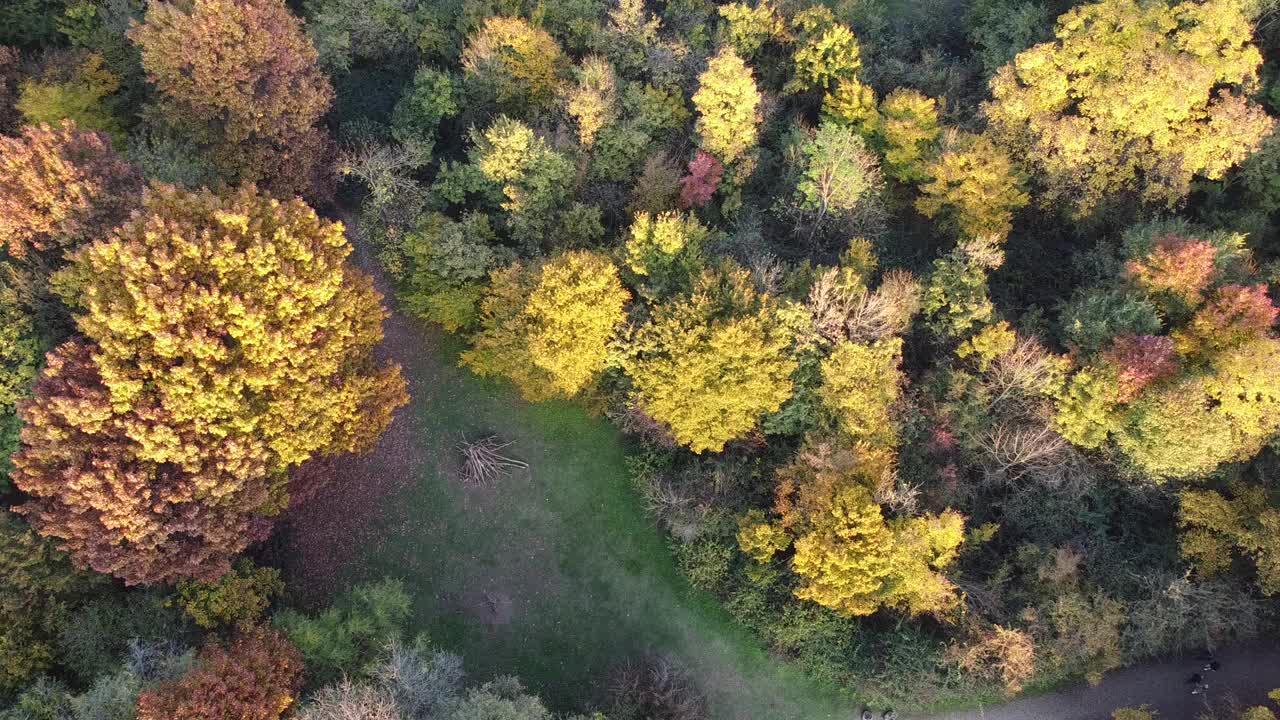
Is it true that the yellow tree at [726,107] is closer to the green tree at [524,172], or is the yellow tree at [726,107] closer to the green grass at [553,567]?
the green tree at [524,172]

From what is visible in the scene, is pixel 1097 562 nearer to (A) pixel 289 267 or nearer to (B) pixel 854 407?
(B) pixel 854 407

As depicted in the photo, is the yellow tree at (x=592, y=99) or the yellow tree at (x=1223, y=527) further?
the yellow tree at (x=592, y=99)

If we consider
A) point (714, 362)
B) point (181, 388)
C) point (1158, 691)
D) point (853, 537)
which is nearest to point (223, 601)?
point (181, 388)

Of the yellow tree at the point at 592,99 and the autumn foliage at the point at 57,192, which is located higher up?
the yellow tree at the point at 592,99

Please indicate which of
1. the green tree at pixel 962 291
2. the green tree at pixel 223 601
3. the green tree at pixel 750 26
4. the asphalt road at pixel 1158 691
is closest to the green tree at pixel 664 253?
the green tree at pixel 962 291

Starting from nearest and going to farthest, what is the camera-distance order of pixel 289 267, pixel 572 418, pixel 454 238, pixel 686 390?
pixel 289 267
pixel 686 390
pixel 454 238
pixel 572 418

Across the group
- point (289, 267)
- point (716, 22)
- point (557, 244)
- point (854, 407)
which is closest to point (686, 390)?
point (854, 407)

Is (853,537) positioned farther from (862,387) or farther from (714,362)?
(714,362)
